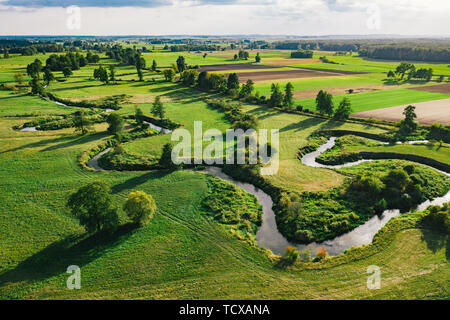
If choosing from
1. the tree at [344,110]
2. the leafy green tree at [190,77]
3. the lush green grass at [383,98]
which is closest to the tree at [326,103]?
the tree at [344,110]

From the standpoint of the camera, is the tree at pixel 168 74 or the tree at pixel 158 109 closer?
the tree at pixel 158 109

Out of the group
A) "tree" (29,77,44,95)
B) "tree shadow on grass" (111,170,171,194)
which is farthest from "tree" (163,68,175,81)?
"tree shadow on grass" (111,170,171,194)

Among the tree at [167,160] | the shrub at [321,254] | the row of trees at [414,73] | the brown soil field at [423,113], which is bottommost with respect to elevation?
the shrub at [321,254]

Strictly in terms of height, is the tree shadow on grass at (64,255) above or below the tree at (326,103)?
below

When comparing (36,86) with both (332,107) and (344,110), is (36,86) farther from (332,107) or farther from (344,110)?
(344,110)

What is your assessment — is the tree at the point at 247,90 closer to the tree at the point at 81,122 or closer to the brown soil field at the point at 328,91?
the brown soil field at the point at 328,91

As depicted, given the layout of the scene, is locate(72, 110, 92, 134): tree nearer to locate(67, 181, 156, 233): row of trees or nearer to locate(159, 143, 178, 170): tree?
locate(159, 143, 178, 170): tree
